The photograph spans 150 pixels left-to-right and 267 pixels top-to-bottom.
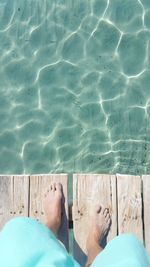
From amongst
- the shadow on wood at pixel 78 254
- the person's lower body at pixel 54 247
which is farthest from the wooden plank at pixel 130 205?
the shadow on wood at pixel 78 254

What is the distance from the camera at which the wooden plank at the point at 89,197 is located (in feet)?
11.7

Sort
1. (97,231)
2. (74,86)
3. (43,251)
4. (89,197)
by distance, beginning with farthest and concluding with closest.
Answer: (74,86) → (89,197) → (97,231) → (43,251)

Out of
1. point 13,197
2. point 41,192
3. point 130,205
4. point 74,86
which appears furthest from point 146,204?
point 74,86

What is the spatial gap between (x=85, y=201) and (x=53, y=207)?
0.71 ft

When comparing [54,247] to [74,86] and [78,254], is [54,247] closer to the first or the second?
[78,254]

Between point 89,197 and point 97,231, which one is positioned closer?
point 97,231

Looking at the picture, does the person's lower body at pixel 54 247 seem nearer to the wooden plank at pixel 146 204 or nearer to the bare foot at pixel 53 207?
the bare foot at pixel 53 207

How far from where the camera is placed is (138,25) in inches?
187

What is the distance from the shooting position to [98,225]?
352 cm

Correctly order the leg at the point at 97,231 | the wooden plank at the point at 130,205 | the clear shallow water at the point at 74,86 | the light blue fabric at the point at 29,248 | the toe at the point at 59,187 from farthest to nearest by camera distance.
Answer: the clear shallow water at the point at 74,86
the toe at the point at 59,187
the wooden plank at the point at 130,205
the leg at the point at 97,231
the light blue fabric at the point at 29,248

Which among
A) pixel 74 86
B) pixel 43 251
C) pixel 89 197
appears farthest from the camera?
pixel 74 86

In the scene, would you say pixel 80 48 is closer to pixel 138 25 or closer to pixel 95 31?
pixel 95 31

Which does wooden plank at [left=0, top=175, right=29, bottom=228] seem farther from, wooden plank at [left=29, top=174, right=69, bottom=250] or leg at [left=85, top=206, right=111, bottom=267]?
leg at [left=85, top=206, right=111, bottom=267]

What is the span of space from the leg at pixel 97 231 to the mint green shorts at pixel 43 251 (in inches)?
12.2
